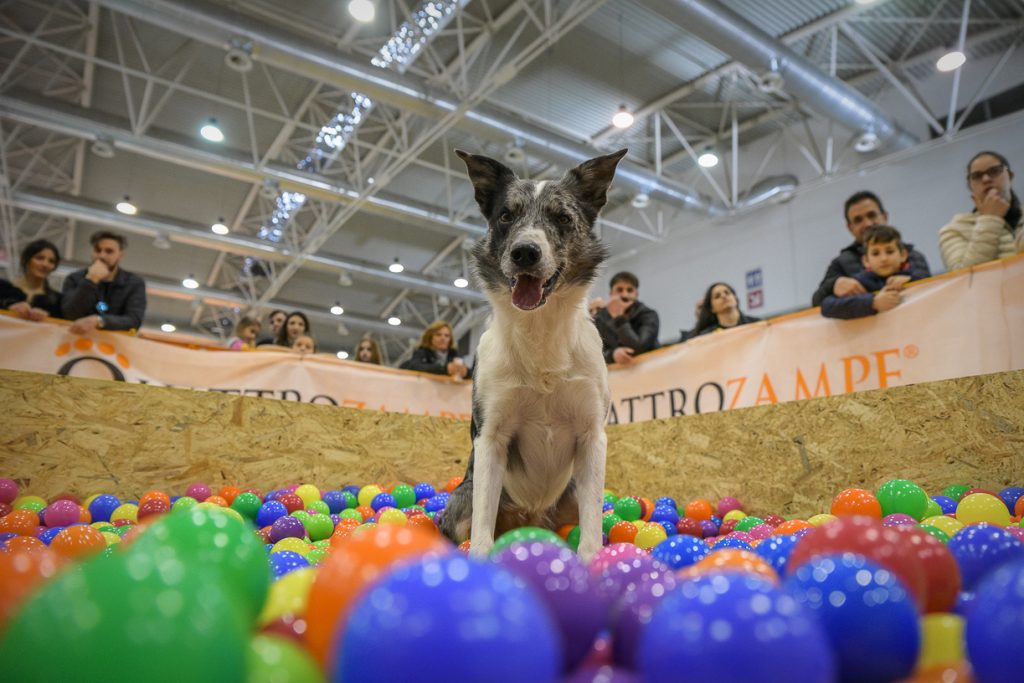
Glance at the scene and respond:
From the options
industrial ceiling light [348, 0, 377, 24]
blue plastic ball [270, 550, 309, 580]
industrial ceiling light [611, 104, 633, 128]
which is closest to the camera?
blue plastic ball [270, 550, 309, 580]

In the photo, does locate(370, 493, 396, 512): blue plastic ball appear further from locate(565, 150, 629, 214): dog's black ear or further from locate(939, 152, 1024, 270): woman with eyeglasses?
locate(939, 152, 1024, 270): woman with eyeglasses

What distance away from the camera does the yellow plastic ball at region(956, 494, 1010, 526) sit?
2168 millimetres

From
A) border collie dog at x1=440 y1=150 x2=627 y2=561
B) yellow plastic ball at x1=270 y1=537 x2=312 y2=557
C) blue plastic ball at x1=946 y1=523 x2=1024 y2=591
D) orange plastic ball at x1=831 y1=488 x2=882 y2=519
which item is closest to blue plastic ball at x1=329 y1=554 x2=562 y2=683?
blue plastic ball at x1=946 y1=523 x2=1024 y2=591

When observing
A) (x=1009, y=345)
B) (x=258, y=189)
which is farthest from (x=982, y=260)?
(x=258, y=189)

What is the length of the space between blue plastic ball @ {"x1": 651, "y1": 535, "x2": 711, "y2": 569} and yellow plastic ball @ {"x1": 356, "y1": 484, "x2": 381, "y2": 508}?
8.74 feet

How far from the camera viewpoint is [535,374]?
7.37 feet

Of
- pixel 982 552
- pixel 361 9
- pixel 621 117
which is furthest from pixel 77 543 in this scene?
pixel 621 117

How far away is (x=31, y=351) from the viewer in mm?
4422

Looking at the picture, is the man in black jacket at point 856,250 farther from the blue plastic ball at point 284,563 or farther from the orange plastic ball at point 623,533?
the blue plastic ball at point 284,563

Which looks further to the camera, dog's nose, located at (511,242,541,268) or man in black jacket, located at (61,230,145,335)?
man in black jacket, located at (61,230,145,335)

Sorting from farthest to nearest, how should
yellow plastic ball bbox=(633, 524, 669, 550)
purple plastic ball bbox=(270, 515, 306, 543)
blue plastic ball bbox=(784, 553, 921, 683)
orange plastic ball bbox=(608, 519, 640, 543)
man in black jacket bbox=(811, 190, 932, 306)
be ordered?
man in black jacket bbox=(811, 190, 932, 306) < purple plastic ball bbox=(270, 515, 306, 543) < orange plastic ball bbox=(608, 519, 640, 543) < yellow plastic ball bbox=(633, 524, 669, 550) < blue plastic ball bbox=(784, 553, 921, 683)

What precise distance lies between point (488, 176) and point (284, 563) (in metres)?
1.79

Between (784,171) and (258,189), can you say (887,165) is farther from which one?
(258,189)

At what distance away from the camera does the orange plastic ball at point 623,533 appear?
8.72 feet
